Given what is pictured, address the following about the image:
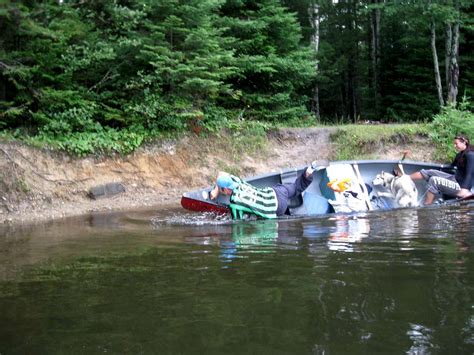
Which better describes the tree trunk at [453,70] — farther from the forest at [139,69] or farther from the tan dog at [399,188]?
the tan dog at [399,188]

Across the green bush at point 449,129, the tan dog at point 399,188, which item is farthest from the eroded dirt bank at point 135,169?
the tan dog at point 399,188

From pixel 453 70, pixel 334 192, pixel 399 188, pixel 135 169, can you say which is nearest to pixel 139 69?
pixel 135 169

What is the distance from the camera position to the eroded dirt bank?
1054cm

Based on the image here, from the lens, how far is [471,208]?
9.21 meters

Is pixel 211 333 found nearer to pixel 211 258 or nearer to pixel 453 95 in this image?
pixel 211 258

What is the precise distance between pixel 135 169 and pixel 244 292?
845cm

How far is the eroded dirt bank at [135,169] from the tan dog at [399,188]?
364 cm

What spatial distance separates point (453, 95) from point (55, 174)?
596 inches

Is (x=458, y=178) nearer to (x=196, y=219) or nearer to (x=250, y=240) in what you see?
(x=196, y=219)

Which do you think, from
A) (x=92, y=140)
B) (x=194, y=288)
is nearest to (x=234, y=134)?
(x=92, y=140)

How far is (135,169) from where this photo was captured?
1230cm

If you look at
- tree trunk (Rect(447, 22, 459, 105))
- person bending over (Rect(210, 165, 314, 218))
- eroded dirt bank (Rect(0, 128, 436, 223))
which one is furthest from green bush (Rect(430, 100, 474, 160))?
person bending over (Rect(210, 165, 314, 218))

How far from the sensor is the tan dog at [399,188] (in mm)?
10125

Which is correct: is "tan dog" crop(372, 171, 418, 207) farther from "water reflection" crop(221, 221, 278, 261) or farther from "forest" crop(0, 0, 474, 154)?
"forest" crop(0, 0, 474, 154)
